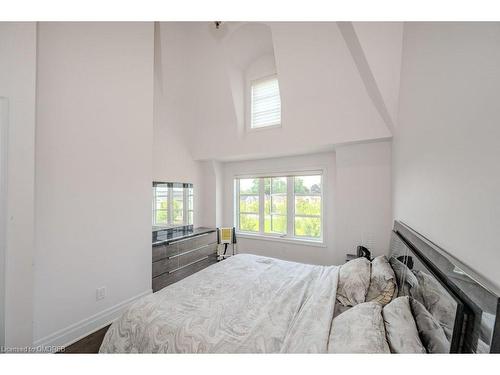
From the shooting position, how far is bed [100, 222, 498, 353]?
0.74 m

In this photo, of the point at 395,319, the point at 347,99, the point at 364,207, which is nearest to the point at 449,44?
the point at 395,319

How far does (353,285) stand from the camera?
1559 mm

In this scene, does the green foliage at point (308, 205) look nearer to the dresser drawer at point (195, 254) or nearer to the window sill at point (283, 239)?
the window sill at point (283, 239)

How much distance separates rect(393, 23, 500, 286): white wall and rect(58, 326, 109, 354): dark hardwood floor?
8.84 feet

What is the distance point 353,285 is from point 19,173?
2.58 m

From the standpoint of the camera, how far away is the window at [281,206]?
3.73m

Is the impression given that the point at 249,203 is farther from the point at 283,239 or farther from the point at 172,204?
the point at 172,204

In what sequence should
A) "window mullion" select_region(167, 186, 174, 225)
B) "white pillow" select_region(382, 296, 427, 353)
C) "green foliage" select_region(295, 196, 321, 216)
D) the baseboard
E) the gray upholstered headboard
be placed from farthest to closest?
"green foliage" select_region(295, 196, 321, 216), "window mullion" select_region(167, 186, 174, 225), the baseboard, "white pillow" select_region(382, 296, 427, 353), the gray upholstered headboard

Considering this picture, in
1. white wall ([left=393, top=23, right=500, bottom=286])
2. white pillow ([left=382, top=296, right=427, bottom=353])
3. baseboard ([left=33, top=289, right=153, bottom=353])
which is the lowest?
baseboard ([left=33, top=289, right=153, bottom=353])

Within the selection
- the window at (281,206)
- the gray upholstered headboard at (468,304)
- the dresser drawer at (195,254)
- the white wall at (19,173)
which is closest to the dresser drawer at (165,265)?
the dresser drawer at (195,254)

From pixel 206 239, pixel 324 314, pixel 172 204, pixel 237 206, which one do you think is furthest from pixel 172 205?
pixel 324 314

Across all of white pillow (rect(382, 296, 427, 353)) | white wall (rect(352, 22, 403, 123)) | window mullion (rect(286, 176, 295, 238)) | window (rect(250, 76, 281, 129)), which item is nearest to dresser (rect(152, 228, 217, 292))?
window mullion (rect(286, 176, 295, 238))

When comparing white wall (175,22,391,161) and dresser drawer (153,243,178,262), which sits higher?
white wall (175,22,391,161)

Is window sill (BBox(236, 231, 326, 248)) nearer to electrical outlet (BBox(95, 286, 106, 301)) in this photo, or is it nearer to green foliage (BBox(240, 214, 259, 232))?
green foliage (BBox(240, 214, 259, 232))
